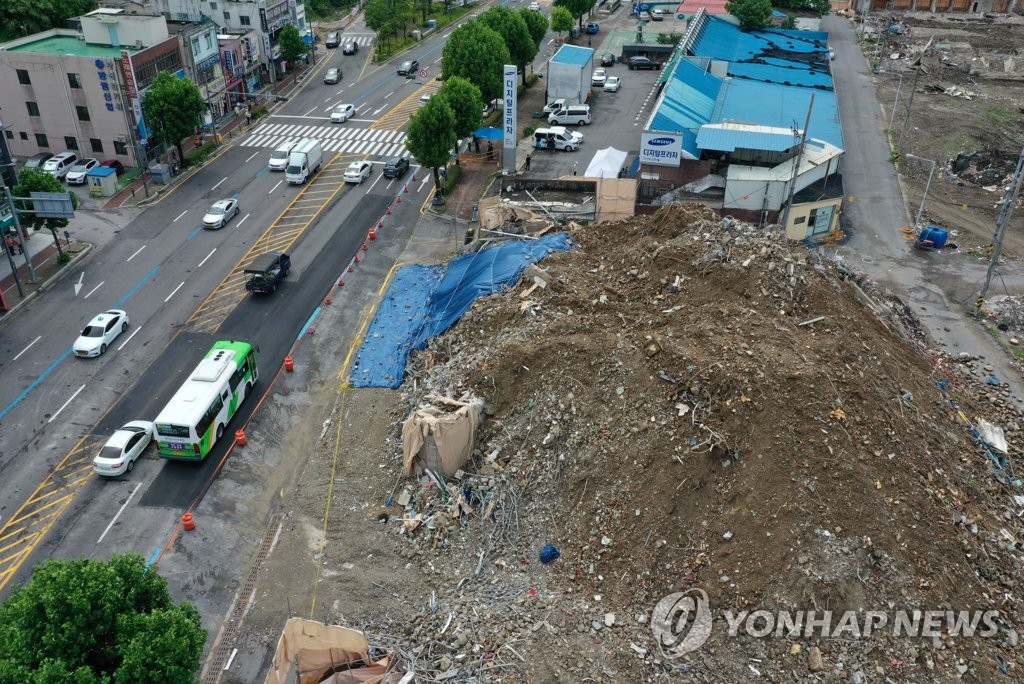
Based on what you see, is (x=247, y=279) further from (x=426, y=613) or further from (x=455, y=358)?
(x=426, y=613)

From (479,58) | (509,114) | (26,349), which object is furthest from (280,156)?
(26,349)

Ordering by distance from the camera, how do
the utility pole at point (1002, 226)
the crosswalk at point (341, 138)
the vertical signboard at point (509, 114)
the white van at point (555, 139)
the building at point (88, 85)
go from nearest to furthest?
the utility pole at point (1002, 226) → the vertical signboard at point (509, 114) → the building at point (88, 85) → the white van at point (555, 139) → the crosswalk at point (341, 138)

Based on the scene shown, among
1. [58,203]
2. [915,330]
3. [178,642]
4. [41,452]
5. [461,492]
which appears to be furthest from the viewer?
[58,203]

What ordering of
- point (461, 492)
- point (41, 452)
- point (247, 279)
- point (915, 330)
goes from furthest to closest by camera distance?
point (247, 279), point (915, 330), point (41, 452), point (461, 492)

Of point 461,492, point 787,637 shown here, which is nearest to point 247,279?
point 461,492

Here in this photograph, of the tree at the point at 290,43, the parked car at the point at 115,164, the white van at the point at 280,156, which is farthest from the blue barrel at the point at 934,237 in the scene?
the tree at the point at 290,43

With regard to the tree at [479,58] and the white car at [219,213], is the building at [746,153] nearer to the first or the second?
the tree at [479,58]
